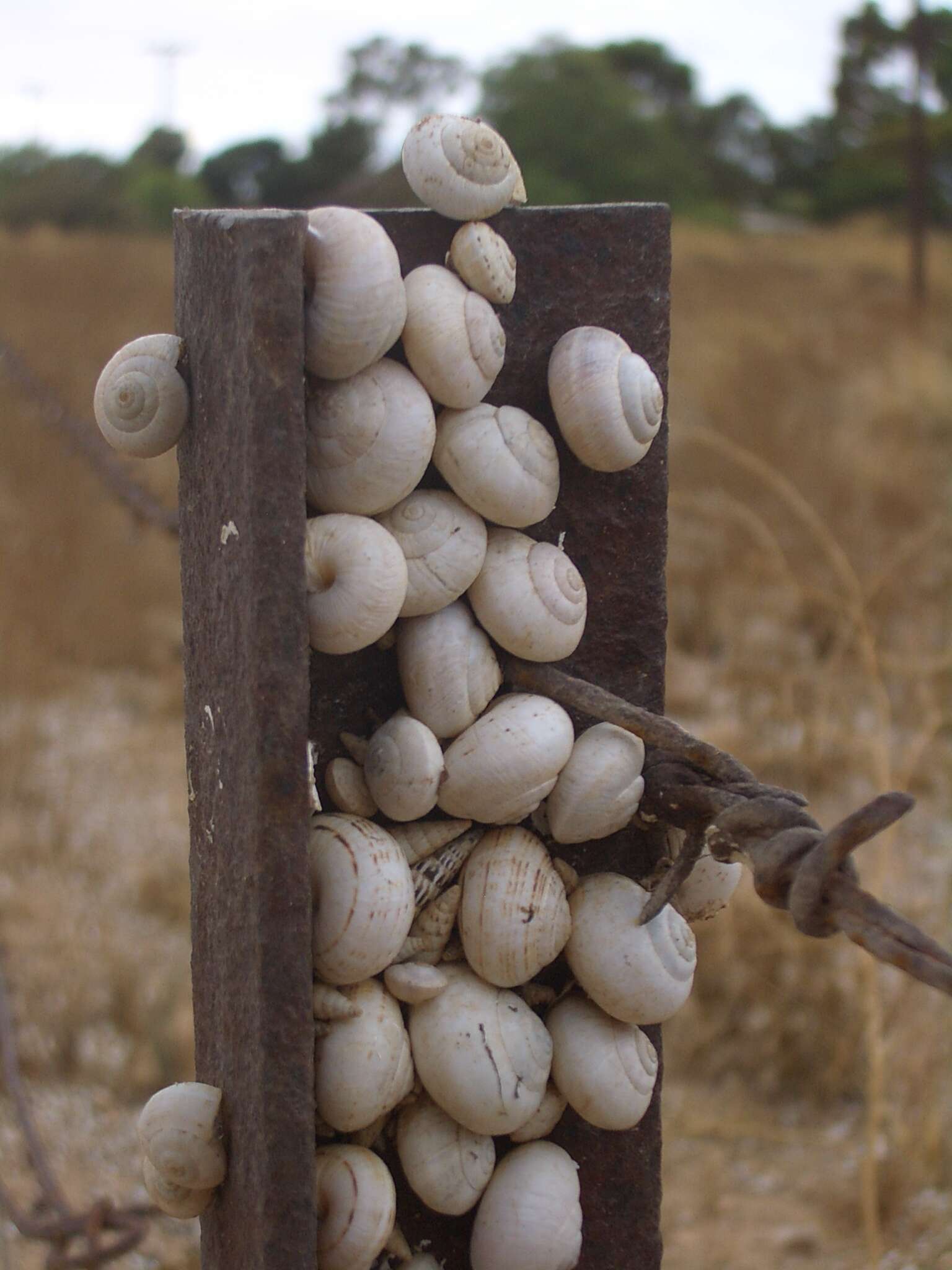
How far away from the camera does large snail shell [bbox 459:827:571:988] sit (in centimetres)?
69

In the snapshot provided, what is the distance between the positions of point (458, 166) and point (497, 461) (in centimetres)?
15

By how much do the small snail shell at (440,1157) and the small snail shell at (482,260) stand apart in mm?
426

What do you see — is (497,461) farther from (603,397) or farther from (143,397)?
(143,397)

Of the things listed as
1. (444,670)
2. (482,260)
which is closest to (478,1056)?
(444,670)

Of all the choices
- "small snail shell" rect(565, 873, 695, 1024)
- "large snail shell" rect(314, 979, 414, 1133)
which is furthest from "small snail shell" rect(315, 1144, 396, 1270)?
"small snail shell" rect(565, 873, 695, 1024)

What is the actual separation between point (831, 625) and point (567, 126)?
14.1m

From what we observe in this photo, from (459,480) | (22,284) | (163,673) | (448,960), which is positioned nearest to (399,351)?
(459,480)

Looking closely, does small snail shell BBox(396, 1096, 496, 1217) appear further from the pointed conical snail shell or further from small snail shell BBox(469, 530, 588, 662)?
small snail shell BBox(469, 530, 588, 662)

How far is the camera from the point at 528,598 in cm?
70

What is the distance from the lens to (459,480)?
688mm

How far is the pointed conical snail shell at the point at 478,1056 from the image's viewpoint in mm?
680

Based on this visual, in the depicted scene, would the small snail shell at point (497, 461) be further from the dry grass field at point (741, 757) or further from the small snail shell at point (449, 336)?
the dry grass field at point (741, 757)

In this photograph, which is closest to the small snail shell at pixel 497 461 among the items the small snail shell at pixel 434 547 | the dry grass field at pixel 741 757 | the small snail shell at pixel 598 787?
the small snail shell at pixel 434 547

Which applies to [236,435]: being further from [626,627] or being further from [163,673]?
[163,673]
